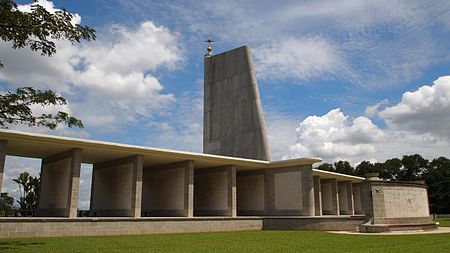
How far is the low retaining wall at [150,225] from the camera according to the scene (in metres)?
18.1

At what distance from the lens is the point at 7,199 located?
52.8 m

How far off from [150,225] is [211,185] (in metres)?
9.08

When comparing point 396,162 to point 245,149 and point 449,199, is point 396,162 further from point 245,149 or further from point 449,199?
point 245,149

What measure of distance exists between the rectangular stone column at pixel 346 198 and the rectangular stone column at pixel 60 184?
32.5 meters

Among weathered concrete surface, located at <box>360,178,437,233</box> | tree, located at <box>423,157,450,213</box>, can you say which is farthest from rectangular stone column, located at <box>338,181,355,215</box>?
tree, located at <box>423,157,450,213</box>

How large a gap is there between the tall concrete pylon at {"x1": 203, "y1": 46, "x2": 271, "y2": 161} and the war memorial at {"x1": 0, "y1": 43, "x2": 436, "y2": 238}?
0.09 metres

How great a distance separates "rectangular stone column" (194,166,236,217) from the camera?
95.0 feet

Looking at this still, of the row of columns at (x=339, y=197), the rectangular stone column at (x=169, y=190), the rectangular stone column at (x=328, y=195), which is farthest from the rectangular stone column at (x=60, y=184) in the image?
the rectangular stone column at (x=328, y=195)

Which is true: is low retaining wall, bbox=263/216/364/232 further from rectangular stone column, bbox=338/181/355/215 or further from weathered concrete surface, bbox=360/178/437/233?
rectangular stone column, bbox=338/181/355/215

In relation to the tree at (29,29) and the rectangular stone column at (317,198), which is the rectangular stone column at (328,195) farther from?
the tree at (29,29)

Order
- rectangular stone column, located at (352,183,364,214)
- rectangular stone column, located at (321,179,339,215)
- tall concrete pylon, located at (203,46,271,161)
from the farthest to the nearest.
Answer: rectangular stone column, located at (352,183,364,214), rectangular stone column, located at (321,179,339,215), tall concrete pylon, located at (203,46,271,161)

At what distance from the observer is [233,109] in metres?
34.4

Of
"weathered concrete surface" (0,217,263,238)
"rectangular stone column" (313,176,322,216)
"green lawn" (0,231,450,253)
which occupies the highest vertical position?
"rectangular stone column" (313,176,322,216)

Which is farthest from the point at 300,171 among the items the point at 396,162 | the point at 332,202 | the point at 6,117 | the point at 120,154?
the point at 396,162
